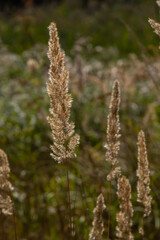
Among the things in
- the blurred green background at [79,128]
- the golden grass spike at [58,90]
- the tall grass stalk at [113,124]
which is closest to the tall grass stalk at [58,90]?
the golden grass spike at [58,90]

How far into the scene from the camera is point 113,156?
4.19 ft

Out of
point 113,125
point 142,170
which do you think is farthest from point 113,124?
point 142,170

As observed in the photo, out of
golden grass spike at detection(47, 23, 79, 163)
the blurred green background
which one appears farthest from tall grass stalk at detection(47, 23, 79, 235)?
the blurred green background

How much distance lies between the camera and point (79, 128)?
9.80 feet

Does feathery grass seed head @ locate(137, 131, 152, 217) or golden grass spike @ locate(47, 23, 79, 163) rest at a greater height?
golden grass spike @ locate(47, 23, 79, 163)

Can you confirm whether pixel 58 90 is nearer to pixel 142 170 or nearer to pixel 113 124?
pixel 113 124

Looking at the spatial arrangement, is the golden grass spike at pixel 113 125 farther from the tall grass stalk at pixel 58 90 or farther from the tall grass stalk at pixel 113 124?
the tall grass stalk at pixel 58 90

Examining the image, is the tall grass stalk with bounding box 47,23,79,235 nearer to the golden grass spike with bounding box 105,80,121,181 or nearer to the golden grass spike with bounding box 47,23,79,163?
the golden grass spike with bounding box 47,23,79,163

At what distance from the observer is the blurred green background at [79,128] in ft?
8.29

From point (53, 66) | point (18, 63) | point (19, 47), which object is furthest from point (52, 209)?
point (19, 47)

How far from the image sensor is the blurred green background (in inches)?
99.4

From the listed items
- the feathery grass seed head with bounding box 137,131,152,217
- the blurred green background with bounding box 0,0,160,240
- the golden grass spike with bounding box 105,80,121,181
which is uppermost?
the blurred green background with bounding box 0,0,160,240

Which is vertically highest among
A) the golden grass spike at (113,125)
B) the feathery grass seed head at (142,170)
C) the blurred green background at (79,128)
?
the blurred green background at (79,128)

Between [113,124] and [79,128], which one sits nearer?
[113,124]
